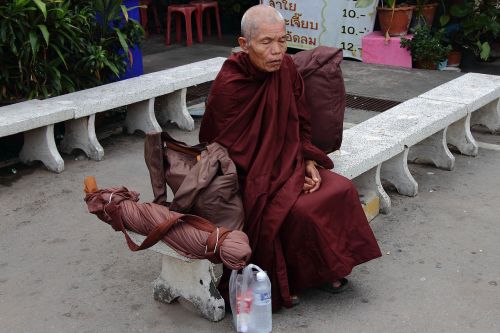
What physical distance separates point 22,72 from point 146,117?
1124mm

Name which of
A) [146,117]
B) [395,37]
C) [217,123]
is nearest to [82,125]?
[146,117]

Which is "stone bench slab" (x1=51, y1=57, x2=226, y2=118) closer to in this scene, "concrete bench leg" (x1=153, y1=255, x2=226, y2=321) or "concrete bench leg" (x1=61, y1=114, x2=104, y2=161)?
"concrete bench leg" (x1=61, y1=114, x2=104, y2=161)

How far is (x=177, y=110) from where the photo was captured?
22.0 ft

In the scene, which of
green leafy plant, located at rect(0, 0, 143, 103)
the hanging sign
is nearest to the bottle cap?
green leafy plant, located at rect(0, 0, 143, 103)

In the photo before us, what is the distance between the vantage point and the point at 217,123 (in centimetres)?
365

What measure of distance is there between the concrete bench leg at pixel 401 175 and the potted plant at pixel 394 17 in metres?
3.72

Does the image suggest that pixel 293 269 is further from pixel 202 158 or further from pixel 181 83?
pixel 181 83

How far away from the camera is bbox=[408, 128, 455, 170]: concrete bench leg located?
18.0ft

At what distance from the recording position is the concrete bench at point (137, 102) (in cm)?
583

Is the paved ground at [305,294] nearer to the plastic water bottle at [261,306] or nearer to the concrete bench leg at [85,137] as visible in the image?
the plastic water bottle at [261,306]

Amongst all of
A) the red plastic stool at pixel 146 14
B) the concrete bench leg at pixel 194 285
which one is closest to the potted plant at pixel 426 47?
the red plastic stool at pixel 146 14

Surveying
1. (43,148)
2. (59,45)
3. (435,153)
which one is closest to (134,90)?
(59,45)

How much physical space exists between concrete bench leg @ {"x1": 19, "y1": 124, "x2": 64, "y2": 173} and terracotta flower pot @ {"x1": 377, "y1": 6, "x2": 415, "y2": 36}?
174 inches

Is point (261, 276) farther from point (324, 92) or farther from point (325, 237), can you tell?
point (324, 92)
